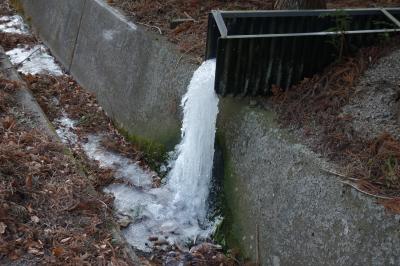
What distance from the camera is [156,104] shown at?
678 centimetres

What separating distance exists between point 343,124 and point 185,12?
12.7 feet

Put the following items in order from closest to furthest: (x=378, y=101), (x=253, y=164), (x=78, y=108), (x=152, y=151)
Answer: (x=378, y=101)
(x=253, y=164)
(x=152, y=151)
(x=78, y=108)

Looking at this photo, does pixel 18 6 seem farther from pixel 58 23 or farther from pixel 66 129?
pixel 66 129

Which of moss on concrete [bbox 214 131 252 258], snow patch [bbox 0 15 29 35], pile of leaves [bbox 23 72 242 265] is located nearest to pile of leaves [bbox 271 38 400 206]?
moss on concrete [bbox 214 131 252 258]

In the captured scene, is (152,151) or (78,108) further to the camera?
(78,108)

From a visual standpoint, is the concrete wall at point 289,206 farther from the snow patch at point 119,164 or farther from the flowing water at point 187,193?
the snow patch at point 119,164

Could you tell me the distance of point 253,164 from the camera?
506 centimetres

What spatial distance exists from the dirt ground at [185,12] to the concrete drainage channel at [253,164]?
0.23 meters

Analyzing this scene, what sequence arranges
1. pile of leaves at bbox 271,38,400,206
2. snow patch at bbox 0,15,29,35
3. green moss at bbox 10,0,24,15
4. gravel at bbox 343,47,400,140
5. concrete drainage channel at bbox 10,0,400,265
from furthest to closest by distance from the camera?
green moss at bbox 10,0,24,15
snow patch at bbox 0,15,29,35
gravel at bbox 343,47,400,140
pile of leaves at bbox 271,38,400,206
concrete drainage channel at bbox 10,0,400,265

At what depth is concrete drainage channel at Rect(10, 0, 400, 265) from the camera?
12.9 ft

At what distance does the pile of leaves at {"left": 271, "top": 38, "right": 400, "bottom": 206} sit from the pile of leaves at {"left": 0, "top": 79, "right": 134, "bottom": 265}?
202 centimetres

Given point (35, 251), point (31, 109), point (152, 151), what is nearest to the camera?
point (35, 251)

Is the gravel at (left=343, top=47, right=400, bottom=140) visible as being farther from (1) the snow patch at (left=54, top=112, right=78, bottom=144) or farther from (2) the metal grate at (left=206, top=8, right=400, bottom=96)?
(1) the snow patch at (left=54, top=112, right=78, bottom=144)

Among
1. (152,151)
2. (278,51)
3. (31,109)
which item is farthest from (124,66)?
(278,51)
